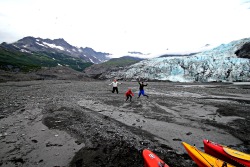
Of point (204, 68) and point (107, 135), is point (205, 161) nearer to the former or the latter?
point (107, 135)

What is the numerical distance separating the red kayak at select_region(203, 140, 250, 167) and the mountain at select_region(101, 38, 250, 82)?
179 ft

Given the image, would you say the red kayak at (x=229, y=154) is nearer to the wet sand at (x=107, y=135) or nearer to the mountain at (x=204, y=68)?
the wet sand at (x=107, y=135)

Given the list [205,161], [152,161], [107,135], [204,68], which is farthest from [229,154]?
[204,68]

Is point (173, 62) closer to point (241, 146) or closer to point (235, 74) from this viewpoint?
point (235, 74)

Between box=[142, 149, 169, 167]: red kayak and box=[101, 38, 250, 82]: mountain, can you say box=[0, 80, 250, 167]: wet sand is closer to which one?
box=[142, 149, 169, 167]: red kayak

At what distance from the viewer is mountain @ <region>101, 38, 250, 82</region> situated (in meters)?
53.7

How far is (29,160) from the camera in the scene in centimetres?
602

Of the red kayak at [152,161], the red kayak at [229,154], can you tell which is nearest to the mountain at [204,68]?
the red kayak at [229,154]

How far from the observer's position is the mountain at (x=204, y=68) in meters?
53.7

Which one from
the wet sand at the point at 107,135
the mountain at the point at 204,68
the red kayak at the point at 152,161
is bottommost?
the wet sand at the point at 107,135

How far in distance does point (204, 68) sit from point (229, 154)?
57348 millimetres

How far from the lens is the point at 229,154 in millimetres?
5973

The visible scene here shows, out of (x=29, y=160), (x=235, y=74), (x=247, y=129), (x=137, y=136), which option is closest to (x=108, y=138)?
(x=137, y=136)

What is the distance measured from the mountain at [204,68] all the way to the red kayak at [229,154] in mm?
54644
